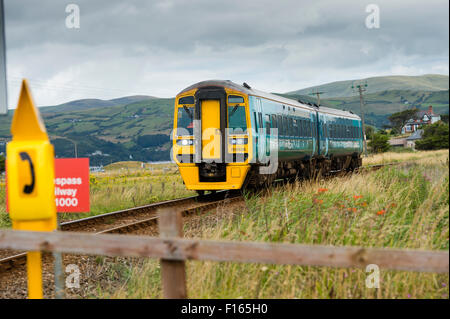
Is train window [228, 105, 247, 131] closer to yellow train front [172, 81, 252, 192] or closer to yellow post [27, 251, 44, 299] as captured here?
yellow train front [172, 81, 252, 192]

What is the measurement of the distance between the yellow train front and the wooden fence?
33.5 feet

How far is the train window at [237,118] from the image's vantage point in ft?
50.6

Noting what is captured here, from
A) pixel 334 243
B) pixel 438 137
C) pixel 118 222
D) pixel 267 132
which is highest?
pixel 267 132

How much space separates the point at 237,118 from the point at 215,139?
825mm

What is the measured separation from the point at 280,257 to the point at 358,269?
1.62 m

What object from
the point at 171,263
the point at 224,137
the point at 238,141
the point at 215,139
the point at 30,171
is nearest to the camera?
the point at 171,263

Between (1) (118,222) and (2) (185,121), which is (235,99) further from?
(1) (118,222)

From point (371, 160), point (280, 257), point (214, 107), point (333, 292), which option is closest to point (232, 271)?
point (333, 292)

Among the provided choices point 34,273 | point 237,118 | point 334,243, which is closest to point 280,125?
point 237,118

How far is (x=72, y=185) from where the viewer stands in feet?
22.8

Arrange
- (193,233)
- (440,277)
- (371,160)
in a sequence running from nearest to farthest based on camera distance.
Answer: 1. (440,277)
2. (193,233)
3. (371,160)

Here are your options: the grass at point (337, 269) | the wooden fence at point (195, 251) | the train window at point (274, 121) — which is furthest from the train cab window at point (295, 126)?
the wooden fence at point (195, 251)
